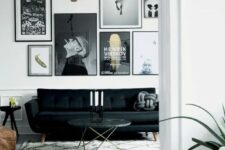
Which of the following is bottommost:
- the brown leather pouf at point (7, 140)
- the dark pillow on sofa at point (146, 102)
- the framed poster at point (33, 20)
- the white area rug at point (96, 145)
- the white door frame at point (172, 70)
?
the white area rug at point (96, 145)

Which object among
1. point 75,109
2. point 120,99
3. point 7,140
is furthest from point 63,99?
point 7,140

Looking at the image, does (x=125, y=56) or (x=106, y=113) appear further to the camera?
(x=125, y=56)

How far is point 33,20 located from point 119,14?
155 cm

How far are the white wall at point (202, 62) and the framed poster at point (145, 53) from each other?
16.3ft

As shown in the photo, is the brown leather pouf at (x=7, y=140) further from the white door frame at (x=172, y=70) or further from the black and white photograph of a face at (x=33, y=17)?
the white door frame at (x=172, y=70)

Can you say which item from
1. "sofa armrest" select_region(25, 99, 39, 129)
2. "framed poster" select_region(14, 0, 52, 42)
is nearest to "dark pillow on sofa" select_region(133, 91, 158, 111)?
"sofa armrest" select_region(25, 99, 39, 129)

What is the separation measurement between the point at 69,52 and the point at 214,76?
16.7ft

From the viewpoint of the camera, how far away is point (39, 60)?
6148 mm

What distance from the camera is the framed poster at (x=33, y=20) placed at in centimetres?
612

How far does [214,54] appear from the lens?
1237 mm

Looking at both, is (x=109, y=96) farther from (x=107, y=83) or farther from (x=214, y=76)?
(x=214, y=76)

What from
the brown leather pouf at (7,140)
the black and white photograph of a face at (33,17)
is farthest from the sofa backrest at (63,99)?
the brown leather pouf at (7,140)

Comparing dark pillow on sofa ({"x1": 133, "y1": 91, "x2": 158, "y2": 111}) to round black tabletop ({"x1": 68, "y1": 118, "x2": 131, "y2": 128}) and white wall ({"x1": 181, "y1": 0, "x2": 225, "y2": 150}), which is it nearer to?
round black tabletop ({"x1": 68, "y1": 118, "x2": 131, "y2": 128})

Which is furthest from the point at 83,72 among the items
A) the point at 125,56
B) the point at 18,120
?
the point at 18,120
